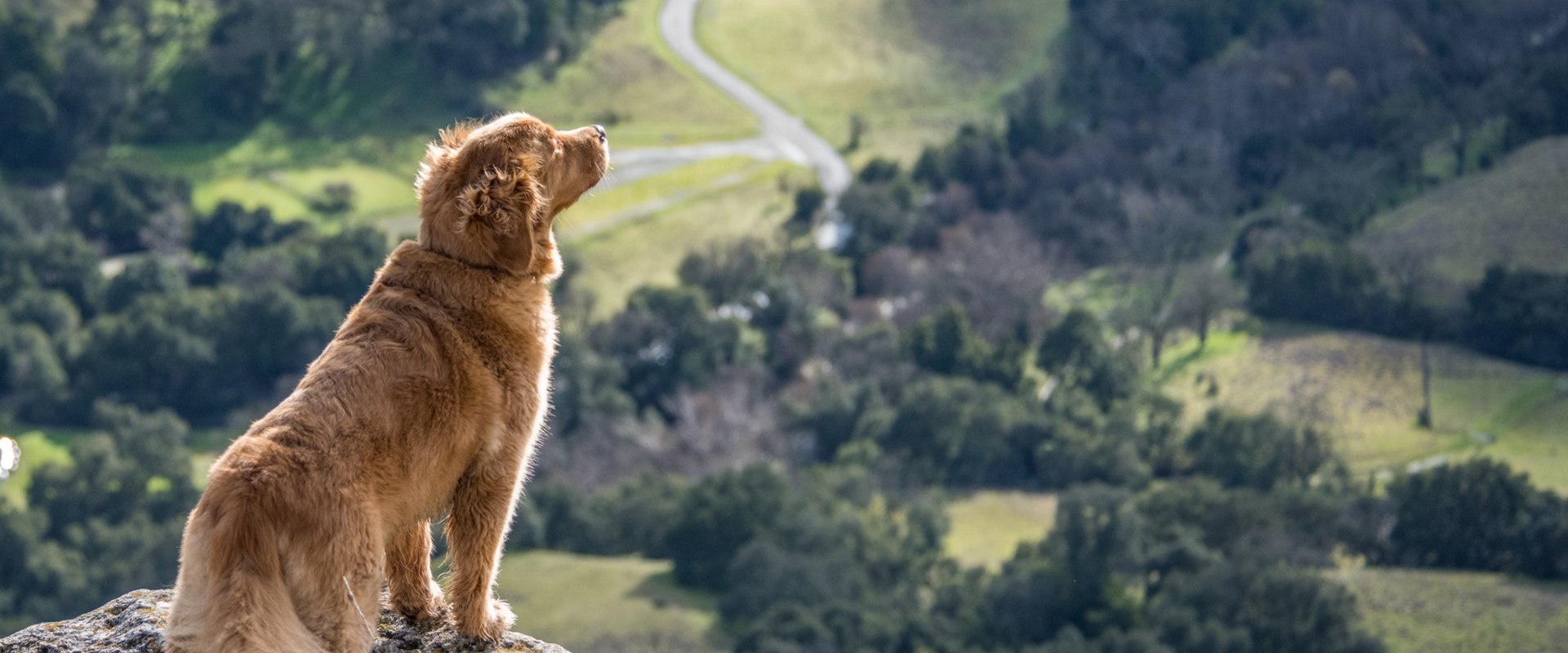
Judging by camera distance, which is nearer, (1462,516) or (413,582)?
(413,582)

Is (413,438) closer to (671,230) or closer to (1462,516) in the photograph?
(1462,516)

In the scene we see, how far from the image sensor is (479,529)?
29.6 feet

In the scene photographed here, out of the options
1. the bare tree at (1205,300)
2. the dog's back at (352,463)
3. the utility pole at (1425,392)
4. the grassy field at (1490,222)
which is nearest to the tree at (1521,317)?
the grassy field at (1490,222)

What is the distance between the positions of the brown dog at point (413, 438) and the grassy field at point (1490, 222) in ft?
270

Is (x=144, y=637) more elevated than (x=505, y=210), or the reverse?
(x=505, y=210)

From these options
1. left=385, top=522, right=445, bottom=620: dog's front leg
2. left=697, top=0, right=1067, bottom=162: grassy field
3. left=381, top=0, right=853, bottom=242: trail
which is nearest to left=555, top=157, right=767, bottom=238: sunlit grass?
left=381, top=0, right=853, bottom=242: trail

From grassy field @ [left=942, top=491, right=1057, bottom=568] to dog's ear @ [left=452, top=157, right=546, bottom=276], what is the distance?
58.5 meters

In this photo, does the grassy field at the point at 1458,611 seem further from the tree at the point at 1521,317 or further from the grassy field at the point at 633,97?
the grassy field at the point at 633,97

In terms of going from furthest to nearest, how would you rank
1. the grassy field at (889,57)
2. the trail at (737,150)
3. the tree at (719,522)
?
the grassy field at (889,57)
the trail at (737,150)
the tree at (719,522)

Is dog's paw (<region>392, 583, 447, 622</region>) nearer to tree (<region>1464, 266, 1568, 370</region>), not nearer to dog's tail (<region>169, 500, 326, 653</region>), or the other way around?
dog's tail (<region>169, 500, 326, 653</region>)

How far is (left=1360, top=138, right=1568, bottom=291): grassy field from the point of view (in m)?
85.4

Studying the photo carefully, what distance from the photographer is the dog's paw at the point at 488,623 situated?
9352mm

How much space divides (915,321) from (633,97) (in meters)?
29.1

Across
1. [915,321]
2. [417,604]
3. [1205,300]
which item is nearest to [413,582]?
[417,604]
